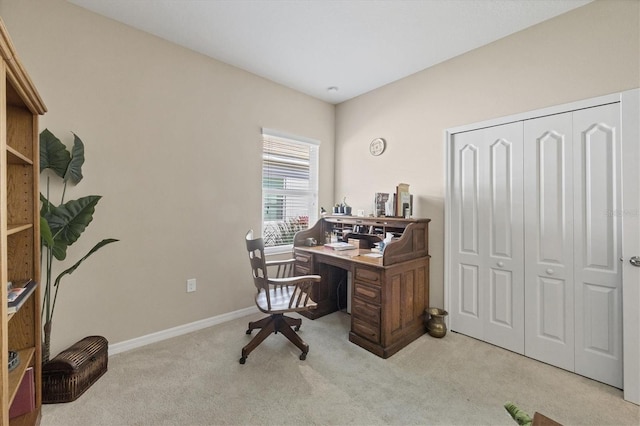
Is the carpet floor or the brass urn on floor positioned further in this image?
the brass urn on floor

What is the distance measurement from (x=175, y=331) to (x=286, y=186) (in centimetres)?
193

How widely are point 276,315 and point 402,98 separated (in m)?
2.63

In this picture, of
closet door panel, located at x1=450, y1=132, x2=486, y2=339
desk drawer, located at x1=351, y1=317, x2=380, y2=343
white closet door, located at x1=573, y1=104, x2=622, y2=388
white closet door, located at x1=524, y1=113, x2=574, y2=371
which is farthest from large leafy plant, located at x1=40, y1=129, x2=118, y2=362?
white closet door, located at x1=573, y1=104, x2=622, y2=388

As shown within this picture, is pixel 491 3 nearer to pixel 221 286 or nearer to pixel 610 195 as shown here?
pixel 610 195

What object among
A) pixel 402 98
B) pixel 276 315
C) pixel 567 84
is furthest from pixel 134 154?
pixel 567 84

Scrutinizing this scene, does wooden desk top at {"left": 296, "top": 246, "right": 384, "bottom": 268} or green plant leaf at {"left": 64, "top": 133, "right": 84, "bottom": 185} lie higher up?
green plant leaf at {"left": 64, "top": 133, "right": 84, "bottom": 185}

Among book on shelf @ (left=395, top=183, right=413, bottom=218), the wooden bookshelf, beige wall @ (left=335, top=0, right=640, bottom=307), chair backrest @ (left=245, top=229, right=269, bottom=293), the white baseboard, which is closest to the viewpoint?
the wooden bookshelf

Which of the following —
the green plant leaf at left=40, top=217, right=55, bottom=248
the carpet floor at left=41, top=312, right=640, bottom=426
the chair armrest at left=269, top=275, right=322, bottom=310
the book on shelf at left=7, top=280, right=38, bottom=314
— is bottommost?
the carpet floor at left=41, top=312, right=640, bottom=426

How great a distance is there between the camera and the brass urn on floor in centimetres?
257

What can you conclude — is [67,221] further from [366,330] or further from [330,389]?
[366,330]

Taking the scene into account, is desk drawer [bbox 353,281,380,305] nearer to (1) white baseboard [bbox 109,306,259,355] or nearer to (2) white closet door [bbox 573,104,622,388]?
(1) white baseboard [bbox 109,306,259,355]

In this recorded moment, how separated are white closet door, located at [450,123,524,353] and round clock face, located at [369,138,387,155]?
2.64 ft

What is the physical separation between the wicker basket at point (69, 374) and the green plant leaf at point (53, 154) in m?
1.22

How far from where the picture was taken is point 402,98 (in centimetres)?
309
